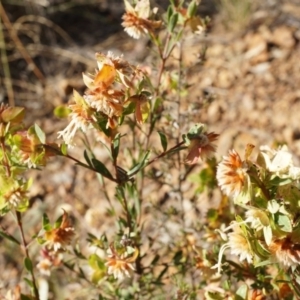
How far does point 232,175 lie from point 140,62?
81.5 inches

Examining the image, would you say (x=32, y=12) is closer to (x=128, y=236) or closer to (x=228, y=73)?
(x=228, y=73)

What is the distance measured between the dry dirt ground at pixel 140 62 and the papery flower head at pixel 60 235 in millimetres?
896

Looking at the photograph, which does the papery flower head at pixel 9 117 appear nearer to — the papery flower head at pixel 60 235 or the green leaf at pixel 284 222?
the papery flower head at pixel 60 235

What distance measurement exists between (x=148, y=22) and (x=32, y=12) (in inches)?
86.3

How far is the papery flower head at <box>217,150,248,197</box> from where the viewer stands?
0.94 m

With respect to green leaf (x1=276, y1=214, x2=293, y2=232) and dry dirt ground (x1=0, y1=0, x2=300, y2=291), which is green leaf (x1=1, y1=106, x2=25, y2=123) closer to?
green leaf (x1=276, y1=214, x2=293, y2=232)

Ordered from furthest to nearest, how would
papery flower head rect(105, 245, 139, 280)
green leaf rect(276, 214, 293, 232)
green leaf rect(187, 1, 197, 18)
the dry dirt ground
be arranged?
the dry dirt ground, green leaf rect(187, 1, 197, 18), papery flower head rect(105, 245, 139, 280), green leaf rect(276, 214, 293, 232)

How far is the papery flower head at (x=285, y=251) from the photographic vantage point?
0.94 metres

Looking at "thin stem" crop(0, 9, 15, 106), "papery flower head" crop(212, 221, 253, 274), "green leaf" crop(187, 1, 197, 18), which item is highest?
"green leaf" crop(187, 1, 197, 18)

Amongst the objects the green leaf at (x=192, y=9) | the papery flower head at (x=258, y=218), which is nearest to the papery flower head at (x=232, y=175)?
the papery flower head at (x=258, y=218)

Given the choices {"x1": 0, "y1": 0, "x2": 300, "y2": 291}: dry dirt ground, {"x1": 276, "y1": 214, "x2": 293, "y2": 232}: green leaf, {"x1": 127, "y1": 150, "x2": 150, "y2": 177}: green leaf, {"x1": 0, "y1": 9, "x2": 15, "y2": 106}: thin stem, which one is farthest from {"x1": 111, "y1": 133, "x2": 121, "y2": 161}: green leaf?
{"x1": 0, "y1": 9, "x2": 15, "y2": 106}: thin stem

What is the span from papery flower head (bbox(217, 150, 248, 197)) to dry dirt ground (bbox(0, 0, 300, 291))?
Answer: 121 cm

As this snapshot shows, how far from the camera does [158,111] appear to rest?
4.57 feet

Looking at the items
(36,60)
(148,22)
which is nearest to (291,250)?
(148,22)
